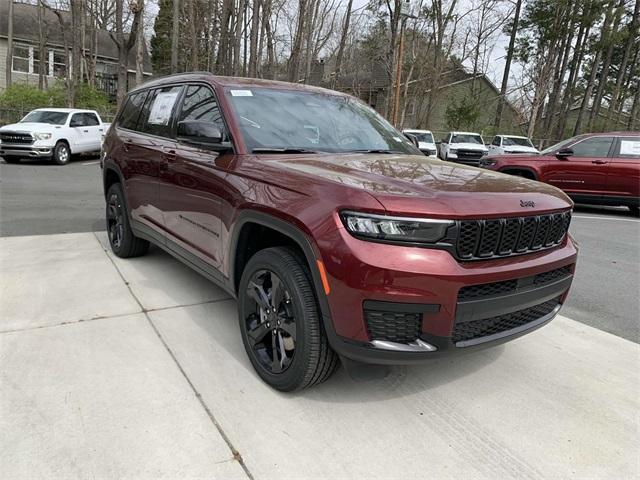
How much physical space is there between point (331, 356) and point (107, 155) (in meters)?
3.97

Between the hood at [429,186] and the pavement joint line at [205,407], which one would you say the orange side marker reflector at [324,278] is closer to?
the hood at [429,186]

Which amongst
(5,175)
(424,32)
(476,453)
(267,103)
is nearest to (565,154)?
(267,103)

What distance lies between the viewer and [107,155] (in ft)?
17.6

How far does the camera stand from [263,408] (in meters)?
2.69

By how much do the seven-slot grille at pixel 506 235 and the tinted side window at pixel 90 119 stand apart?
1680 cm

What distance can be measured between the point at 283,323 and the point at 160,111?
2627 millimetres

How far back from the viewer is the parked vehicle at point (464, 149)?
74.8 feet

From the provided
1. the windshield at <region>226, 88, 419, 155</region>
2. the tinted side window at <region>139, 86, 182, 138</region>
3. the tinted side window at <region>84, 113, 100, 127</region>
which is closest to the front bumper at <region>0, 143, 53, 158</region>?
the tinted side window at <region>84, 113, 100, 127</region>

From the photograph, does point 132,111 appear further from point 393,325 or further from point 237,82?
point 393,325

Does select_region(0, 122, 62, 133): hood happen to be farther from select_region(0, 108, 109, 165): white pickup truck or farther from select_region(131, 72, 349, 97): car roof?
select_region(131, 72, 349, 97): car roof

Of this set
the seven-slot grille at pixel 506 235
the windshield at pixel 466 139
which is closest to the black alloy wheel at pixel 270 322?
the seven-slot grille at pixel 506 235

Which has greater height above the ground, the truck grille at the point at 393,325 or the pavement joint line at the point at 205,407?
the truck grille at the point at 393,325

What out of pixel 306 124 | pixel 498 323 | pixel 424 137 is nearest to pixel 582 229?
pixel 306 124

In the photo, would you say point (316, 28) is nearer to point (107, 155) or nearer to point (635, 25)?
point (635, 25)
